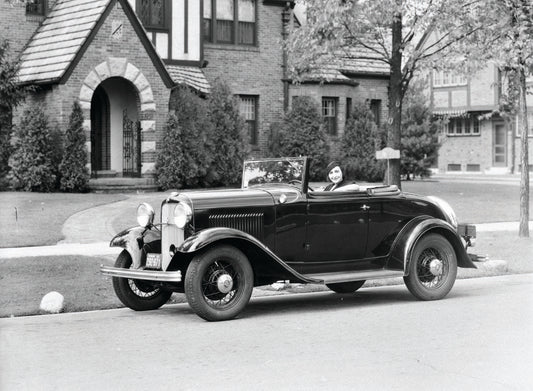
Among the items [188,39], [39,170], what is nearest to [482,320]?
[39,170]

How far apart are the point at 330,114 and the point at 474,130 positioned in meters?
25.6

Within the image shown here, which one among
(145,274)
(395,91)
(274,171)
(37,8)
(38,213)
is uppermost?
(37,8)

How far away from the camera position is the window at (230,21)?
2836cm

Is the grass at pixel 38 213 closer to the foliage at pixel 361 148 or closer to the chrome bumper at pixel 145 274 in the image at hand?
the chrome bumper at pixel 145 274

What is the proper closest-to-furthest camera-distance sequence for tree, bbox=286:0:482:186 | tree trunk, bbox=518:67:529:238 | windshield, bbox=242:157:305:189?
windshield, bbox=242:157:305:189 → tree trunk, bbox=518:67:529:238 → tree, bbox=286:0:482:186

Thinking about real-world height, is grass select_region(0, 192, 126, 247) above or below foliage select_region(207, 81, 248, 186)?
below

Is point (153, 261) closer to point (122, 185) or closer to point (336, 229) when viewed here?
point (336, 229)

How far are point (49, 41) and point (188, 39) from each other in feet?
16.2

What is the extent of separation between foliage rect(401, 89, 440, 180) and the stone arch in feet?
44.4

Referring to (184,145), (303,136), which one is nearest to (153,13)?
(184,145)

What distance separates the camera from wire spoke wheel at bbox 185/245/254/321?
8.74m

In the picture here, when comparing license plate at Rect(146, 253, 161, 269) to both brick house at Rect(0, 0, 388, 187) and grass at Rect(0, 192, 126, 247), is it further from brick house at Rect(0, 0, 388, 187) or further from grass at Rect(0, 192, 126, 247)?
brick house at Rect(0, 0, 388, 187)

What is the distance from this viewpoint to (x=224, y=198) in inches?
371

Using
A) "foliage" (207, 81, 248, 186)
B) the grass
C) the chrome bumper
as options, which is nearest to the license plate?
the chrome bumper
